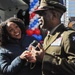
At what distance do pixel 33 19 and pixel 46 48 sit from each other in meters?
3.67

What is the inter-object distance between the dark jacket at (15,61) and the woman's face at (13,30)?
0.17 ft

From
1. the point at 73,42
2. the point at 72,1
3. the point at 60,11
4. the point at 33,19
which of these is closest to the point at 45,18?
the point at 60,11

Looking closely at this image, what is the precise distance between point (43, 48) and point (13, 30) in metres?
0.61

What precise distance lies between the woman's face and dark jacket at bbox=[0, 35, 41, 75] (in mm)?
51

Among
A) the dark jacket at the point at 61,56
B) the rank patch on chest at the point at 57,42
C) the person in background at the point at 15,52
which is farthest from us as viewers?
the person in background at the point at 15,52

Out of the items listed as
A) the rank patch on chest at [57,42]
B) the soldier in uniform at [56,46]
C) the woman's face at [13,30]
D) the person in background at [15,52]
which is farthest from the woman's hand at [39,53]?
the woman's face at [13,30]

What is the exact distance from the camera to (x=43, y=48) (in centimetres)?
295

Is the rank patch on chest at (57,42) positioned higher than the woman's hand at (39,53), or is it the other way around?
the rank patch on chest at (57,42)

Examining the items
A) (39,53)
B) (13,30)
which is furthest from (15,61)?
(39,53)

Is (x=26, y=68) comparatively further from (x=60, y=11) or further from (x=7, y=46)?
(x=60, y=11)

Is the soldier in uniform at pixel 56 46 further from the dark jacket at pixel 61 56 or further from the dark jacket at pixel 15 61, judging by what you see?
the dark jacket at pixel 15 61

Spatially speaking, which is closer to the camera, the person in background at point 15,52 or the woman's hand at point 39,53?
the woman's hand at point 39,53

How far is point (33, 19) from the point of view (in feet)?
21.8

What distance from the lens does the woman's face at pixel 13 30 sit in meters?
3.47
